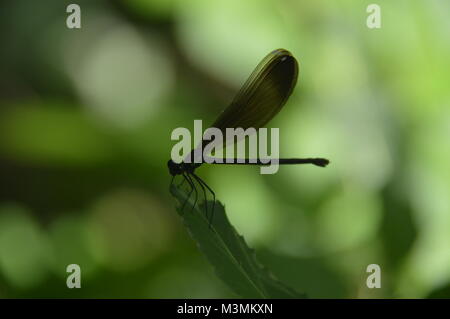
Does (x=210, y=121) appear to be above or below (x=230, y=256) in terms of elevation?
above

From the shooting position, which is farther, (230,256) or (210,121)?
(210,121)

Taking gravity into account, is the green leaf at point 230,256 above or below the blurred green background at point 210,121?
below

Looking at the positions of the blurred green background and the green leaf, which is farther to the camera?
the blurred green background

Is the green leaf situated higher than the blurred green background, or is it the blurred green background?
the blurred green background

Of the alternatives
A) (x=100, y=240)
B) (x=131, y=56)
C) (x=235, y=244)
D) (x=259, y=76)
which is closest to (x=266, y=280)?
(x=235, y=244)

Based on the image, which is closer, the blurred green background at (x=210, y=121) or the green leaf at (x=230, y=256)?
the green leaf at (x=230, y=256)
